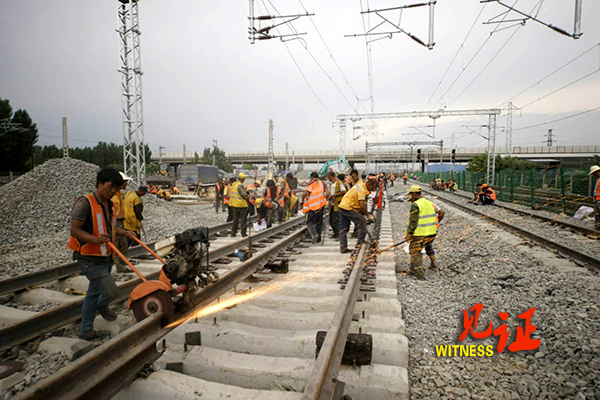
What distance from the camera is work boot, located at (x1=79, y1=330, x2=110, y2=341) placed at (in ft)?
12.2

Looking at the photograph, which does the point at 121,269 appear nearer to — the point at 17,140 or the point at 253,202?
the point at 253,202

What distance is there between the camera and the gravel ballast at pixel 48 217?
305 inches

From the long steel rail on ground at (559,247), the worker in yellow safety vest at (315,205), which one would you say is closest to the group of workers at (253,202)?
the worker in yellow safety vest at (315,205)

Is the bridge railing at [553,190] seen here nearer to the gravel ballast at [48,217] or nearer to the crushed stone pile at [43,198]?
the gravel ballast at [48,217]

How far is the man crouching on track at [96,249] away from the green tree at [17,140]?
4011 cm

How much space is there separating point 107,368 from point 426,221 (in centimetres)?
520

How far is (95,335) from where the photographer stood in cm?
377

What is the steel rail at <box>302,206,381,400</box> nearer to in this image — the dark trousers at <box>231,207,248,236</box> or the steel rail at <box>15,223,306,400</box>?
the steel rail at <box>15,223,306,400</box>

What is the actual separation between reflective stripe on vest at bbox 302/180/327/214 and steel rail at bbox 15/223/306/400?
5.13 metres

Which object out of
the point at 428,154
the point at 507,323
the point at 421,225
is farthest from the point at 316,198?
the point at 428,154

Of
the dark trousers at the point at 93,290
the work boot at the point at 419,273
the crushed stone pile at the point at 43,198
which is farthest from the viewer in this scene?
the crushed stone pile at the point at 43,198

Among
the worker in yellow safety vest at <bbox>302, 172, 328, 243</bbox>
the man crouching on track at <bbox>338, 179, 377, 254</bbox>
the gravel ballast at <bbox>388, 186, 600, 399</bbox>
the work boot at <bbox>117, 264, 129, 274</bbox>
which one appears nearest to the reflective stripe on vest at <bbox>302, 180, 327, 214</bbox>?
the worker in yellow safety vest at <bbox>302, 172, 328, 243</bbox>

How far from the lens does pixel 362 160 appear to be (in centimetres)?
8581

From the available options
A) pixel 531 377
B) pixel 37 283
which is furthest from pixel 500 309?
pixel 37 283
